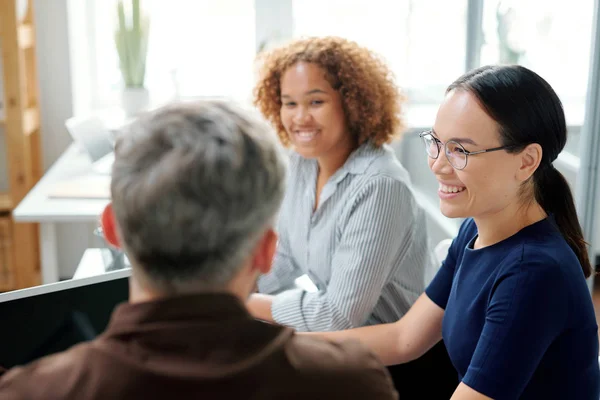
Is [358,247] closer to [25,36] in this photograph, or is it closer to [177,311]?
[177,311]

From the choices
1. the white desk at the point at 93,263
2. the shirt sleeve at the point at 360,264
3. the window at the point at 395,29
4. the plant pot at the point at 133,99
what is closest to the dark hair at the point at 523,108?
the shirt sleeve at the point at 360,264

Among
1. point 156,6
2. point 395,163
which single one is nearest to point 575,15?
point 395,163

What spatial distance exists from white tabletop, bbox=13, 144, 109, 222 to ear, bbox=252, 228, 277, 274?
1.78 metres

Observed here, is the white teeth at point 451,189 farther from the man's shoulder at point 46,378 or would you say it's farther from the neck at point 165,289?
the man's shoulder at point 46,378

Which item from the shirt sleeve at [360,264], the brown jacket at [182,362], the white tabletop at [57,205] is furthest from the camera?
the white tabletop at [57,205]

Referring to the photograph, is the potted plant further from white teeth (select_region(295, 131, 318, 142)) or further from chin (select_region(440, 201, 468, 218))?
A: chin (select_region(440, 201, 468, 218))

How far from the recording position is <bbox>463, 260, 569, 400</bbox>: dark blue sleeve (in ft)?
3.84

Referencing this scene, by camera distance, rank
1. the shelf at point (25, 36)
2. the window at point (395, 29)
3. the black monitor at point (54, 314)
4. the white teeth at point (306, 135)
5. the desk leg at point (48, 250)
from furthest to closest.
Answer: the window at point (395, 29) → the shelf at point (25, 36) → the desk leg at point (48, 250) → the white teeth at point (306, 135) → the black monitor at point (54, 314)

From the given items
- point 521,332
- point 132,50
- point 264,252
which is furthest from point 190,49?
point 264,252

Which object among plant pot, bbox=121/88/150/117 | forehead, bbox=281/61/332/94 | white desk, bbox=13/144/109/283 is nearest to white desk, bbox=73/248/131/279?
white desk, bbox=13/144/109/283

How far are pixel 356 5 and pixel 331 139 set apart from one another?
1932 mm

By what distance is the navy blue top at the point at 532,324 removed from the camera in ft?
3.84

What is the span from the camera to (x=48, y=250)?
2.95m

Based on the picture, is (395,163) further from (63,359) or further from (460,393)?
(63,359)
